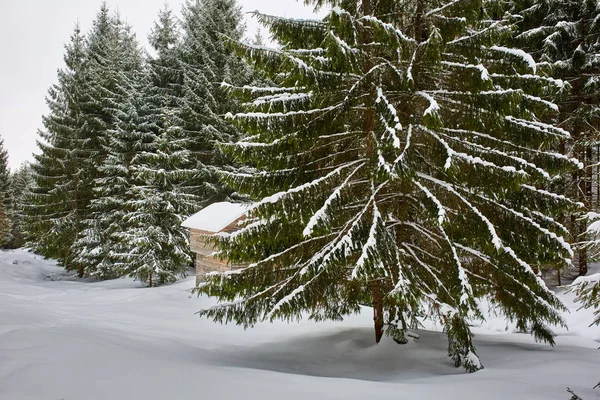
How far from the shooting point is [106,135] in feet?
Answer: 71.4

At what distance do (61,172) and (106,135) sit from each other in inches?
142

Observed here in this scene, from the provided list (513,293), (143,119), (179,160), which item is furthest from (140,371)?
(143,119)

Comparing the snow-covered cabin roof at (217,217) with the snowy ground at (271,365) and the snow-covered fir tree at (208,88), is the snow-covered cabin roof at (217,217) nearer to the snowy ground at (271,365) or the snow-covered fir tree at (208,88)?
the snowy ground at (271,365)

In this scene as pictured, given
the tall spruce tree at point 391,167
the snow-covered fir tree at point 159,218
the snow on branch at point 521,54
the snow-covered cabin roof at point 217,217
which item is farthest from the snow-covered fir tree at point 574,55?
the snow-covered fir tree at point 159,218

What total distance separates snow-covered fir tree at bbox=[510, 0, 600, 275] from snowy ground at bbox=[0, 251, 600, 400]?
230 inches

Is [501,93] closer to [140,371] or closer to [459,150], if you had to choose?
[459,150]

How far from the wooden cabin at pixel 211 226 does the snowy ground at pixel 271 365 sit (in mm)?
3559

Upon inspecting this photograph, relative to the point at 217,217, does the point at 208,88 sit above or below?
above

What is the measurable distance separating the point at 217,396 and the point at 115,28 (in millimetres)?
29447

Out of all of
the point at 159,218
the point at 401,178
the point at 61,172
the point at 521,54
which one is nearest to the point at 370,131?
the point at 401,178

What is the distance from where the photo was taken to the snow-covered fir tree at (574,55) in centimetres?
1177

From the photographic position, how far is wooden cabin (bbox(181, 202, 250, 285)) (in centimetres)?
1212

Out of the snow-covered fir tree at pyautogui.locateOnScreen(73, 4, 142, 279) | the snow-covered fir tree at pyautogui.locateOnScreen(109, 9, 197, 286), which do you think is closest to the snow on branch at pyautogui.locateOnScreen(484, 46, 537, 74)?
the snow-covered fir tree at pyautogui.locateOnScreen(109, 9, 197, 286)

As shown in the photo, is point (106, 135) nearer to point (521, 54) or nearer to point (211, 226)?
point (211, 226)
